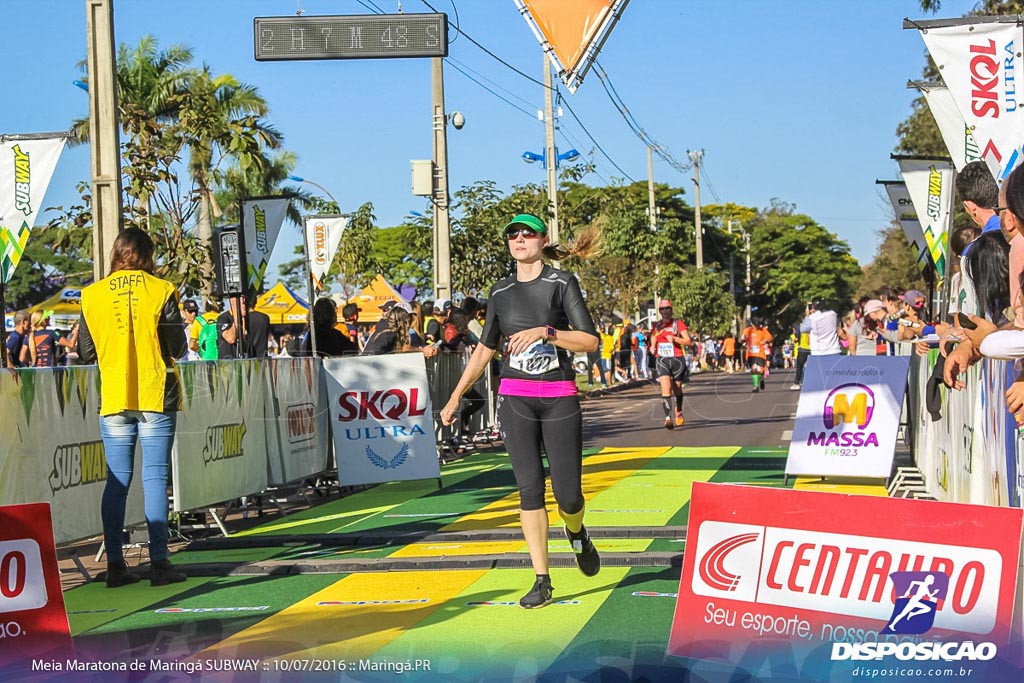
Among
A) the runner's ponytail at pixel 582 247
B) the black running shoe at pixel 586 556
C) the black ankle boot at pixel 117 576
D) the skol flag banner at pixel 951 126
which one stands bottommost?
the black ankle boot at pixel 117 576

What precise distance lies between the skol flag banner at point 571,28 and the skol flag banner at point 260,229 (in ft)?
14.8

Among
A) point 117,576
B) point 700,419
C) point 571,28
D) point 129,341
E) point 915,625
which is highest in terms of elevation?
point 571,28

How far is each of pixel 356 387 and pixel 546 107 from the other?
2264 centimetres

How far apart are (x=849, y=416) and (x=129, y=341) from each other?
649 cm

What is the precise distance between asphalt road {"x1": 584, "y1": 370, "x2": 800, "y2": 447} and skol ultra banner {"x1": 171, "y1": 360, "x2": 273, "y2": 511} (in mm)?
7227

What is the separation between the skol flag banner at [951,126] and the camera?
42.2 feet

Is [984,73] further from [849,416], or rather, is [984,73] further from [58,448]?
[58,448]

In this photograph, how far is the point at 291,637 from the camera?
21.2 ft

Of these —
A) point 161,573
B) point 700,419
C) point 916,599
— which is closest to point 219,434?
point 161,573

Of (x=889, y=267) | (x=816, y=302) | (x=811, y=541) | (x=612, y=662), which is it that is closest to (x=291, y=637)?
(x=612, y=662)

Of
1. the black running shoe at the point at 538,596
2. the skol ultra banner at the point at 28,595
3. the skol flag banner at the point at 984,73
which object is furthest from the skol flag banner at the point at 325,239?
the skol ultra banner at the point at 28,595

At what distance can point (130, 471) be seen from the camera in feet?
27.4

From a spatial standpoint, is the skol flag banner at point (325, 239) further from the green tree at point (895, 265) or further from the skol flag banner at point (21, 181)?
the green tree at point (895, 265)

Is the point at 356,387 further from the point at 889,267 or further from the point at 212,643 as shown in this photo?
the point at 889,267
